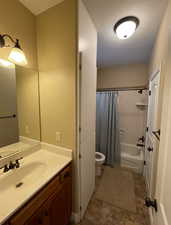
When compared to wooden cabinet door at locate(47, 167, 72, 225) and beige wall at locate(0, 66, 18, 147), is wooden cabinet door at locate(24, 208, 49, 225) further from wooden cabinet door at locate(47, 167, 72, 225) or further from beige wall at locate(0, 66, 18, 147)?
beige wall at locate(0, 66, 18, 147)

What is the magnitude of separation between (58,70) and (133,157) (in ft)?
8.34

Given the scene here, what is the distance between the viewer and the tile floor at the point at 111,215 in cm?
146

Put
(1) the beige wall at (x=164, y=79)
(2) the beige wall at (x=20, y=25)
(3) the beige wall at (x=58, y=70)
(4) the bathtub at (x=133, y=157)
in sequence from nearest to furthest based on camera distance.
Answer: (1) the beige wall at (x=164, y=79) < (2) the beige wall at (x=20, y=25) < (3) the beige wall at (x=58, y=70) < (4) the bathtub at (x=133, y=157)

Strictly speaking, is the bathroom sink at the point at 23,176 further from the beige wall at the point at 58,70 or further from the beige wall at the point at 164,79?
the beige wall at the point at 164,79

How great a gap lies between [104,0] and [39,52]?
0.96 meters

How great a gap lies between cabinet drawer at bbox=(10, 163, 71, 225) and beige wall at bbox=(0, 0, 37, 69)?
1.36 m

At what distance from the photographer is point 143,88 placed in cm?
277

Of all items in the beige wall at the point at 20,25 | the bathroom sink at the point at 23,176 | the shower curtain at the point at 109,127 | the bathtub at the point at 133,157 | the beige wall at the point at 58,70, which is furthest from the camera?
the shower curtain at the point at 109,127

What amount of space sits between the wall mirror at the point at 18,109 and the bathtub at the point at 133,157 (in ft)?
7.19

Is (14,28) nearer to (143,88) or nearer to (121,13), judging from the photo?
(121,13)

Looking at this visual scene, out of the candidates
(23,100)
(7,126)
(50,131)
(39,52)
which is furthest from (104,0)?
(7,126)

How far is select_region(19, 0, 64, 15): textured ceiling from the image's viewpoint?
4.11 feet

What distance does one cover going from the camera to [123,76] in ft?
9.86

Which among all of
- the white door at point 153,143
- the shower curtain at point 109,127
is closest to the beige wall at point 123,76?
the shower curtain at point 109,127
